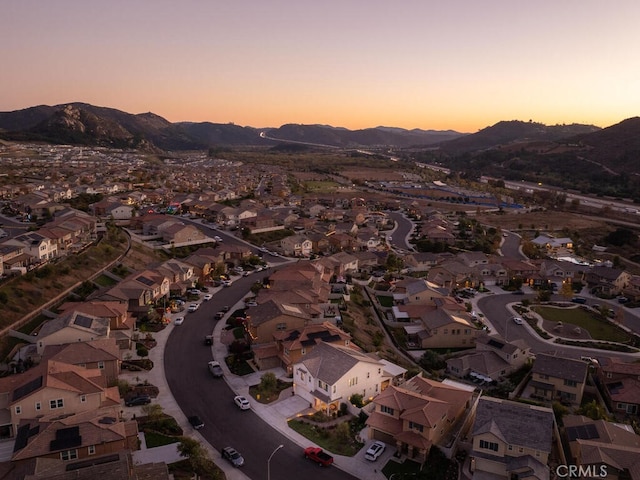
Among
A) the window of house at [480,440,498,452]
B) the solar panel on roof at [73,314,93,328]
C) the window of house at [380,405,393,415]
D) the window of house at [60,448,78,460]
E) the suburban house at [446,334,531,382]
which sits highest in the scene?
the solar panel on roof at [73,314,93,328]

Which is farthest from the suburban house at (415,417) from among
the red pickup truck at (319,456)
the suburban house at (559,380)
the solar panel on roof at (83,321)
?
the solar panel on roof at (83,321)

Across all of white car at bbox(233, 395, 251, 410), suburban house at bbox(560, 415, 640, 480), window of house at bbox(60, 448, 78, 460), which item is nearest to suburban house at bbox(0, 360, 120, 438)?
window of house at bbox(60, 448, 78, 460)

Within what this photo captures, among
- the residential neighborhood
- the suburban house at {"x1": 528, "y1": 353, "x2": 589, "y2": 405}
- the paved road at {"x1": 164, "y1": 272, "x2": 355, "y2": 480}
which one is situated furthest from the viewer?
the suburban house at {"x1": 528, "y1": 353, "x2": 589, "y2": 405}

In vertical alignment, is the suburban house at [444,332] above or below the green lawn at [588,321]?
above

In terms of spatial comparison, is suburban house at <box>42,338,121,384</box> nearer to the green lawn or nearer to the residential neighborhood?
the residential neighborhood

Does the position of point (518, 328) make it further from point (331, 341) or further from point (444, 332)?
point (331, 341)

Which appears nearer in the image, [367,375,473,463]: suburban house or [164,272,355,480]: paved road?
[164,272,355,480]: paved road

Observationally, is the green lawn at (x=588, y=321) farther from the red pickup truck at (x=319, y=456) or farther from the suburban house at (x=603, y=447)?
the red pickup truck at (x=319, y=456)
